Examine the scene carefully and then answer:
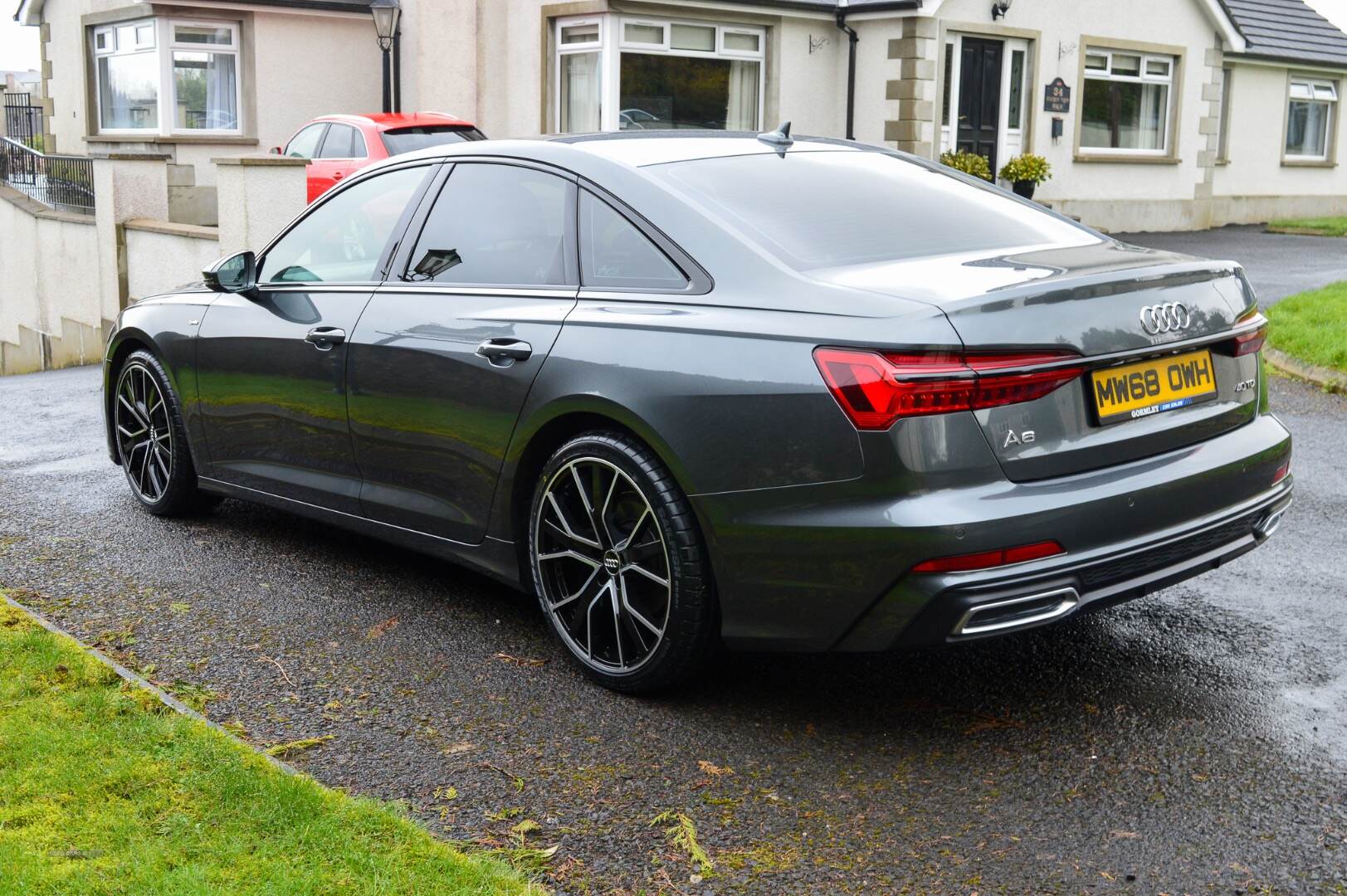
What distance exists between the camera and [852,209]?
14.7ft

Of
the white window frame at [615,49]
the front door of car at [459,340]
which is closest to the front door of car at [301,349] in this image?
the front door of car at [459,340]

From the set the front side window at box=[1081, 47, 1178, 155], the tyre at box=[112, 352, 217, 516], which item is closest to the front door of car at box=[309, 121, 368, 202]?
the tyre at box=[112, 352, 217, 516]

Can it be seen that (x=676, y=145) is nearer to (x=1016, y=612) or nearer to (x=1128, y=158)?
(x=1016, y=612)

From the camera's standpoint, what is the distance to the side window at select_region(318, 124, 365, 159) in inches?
702

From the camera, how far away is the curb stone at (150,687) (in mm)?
3775

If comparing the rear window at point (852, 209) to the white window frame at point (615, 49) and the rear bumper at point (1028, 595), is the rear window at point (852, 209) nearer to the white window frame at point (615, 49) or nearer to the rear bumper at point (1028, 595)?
the rear bumper at point (1028, 595)

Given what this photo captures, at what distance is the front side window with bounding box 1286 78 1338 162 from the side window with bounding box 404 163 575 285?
29051mm

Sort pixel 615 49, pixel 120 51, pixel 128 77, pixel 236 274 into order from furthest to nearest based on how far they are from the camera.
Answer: pixel 120 51, pixel 128 77, pixel 615 49, pixel 236 274

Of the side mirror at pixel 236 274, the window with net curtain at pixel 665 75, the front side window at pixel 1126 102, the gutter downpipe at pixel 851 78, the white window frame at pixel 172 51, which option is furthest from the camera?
the front side window at pixel 1126 102

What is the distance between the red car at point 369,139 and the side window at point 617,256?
43.0 ft

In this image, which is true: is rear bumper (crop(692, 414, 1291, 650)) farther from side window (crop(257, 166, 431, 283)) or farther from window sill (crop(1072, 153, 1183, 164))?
window sill (crop(1072, 153, 1183, 164))

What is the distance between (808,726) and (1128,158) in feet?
78.4

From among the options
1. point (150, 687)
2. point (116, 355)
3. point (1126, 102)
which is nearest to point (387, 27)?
point (1126, 102)

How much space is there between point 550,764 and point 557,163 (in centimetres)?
194
